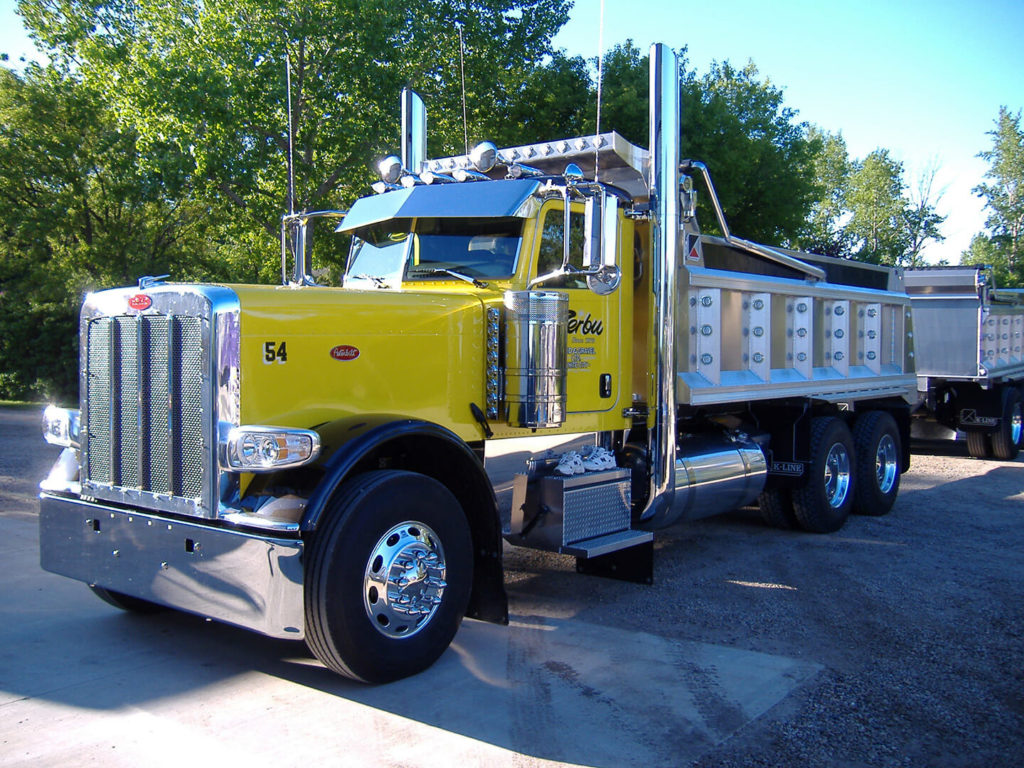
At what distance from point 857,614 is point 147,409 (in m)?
4.39

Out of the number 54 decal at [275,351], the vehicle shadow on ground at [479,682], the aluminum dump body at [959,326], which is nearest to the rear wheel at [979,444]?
the aluminum dump body at [959,326]

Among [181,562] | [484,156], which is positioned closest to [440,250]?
[484,156]

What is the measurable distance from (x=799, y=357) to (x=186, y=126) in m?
12.9

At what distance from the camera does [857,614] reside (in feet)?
19.0

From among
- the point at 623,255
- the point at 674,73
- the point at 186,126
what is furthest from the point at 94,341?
the point at 186,126

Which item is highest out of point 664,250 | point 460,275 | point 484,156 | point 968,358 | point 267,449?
point 484,156

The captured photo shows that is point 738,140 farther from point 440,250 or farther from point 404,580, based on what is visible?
point 404,580

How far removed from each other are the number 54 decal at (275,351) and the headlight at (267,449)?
393 mm

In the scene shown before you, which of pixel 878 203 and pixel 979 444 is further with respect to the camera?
pixel 878 203

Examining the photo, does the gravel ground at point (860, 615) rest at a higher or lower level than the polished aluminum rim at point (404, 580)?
lower

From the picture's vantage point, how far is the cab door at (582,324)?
18.6 ft

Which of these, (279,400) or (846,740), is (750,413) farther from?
(279,400)

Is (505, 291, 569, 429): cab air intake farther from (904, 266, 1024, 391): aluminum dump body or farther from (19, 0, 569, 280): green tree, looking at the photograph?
(19, 0, 569, 280): green tree

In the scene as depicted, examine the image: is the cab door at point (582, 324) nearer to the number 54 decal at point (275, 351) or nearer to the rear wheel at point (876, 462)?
the number 54 decal at point (275, 351)
